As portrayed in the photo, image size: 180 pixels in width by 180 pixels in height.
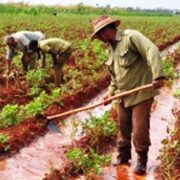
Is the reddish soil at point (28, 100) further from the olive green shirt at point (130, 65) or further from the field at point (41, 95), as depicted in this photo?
the olive green shirt at point (130, 65)

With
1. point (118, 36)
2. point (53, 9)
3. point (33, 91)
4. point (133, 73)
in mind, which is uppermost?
point (118, 36)

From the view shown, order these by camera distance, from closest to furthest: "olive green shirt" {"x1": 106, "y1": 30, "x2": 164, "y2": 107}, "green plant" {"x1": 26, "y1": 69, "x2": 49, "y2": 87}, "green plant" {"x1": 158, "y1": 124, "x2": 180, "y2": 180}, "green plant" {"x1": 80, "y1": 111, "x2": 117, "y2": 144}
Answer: "olive green shirt" {"x1": 106, "y1": 30, "x2": 164, "y2": 107} → "green plant" {"x1": 158, "y1": 124, "x2": 180, "y2": 180} → "green plant" {"x1": 80, "y1": 111, "x2": 117, "y2": 144} → "green plant" {"x1": 26, "y1": 69, "x2": 49, "y2": 87}

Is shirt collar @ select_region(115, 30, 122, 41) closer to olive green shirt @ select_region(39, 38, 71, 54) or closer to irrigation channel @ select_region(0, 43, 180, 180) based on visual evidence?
irrigation channel @ select_region(0, 43, 180, 180)

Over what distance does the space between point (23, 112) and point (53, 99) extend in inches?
39.6

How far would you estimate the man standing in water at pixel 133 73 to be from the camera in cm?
538

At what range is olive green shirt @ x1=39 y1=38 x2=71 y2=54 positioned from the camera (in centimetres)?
928

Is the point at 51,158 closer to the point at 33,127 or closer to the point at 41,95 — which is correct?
the point at 33,127

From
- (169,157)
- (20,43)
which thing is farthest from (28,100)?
(169,157)

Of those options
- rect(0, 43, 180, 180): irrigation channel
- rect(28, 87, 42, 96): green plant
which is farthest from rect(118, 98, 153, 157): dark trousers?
rect(28, 87, 42, 96): green plant

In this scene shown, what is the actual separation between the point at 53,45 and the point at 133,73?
161 inches

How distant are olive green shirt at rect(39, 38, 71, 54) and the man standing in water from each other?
11.6ft

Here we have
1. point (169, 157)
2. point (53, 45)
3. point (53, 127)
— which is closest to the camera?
point (169, 157)

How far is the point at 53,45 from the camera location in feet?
31.3

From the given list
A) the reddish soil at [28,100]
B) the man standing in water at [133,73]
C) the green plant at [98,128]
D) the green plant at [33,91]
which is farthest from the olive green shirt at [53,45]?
the man standing in water at [133,73]
